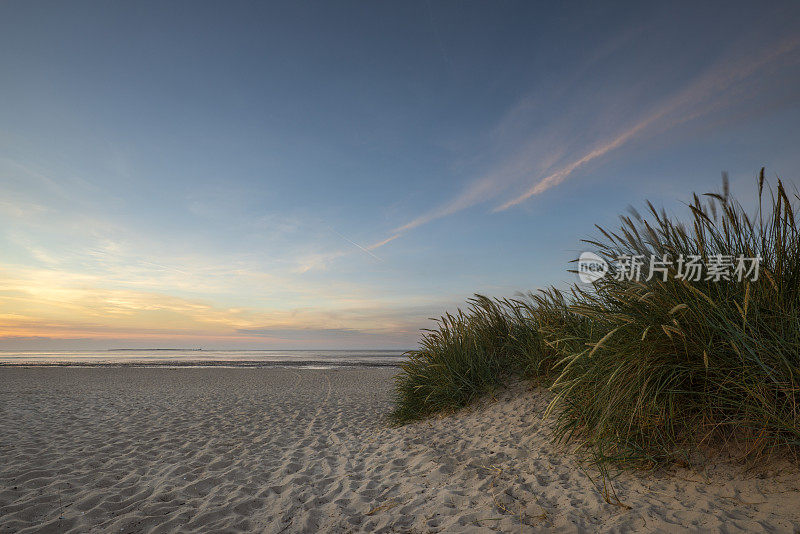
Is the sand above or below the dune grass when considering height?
below

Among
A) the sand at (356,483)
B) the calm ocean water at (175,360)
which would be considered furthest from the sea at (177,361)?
the sand at (356,483)

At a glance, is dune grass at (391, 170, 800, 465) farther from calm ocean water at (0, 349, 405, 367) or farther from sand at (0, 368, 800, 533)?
calm ocean water at (0, 349, 405, 367)

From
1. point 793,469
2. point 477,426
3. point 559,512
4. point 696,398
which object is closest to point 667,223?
point 696,398

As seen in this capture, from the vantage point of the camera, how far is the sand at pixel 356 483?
296 centimetres

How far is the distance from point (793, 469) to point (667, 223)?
7.69 feet

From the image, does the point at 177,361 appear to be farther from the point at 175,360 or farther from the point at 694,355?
the point at 694,355

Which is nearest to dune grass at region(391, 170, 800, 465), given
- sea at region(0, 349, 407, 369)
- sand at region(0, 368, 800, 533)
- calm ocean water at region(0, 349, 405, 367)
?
sand at region(0, 368, 800, 533)

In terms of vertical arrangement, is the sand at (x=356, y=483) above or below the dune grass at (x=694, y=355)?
below

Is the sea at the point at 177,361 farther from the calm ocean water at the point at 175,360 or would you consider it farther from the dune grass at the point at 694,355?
the dune grass at the point at 694,355

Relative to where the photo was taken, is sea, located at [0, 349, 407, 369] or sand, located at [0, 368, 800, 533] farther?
sea, located at [0, 349, 407, 369]

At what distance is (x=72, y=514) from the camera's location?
370 cm

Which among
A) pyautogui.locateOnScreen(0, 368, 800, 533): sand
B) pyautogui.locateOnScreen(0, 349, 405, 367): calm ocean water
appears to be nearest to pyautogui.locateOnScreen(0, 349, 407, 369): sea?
pyautogui.locateOnScreen(0, 349, 405, 367): calm ocean water

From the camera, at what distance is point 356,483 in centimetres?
435

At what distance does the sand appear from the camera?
2955 millimetres
